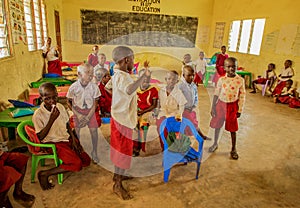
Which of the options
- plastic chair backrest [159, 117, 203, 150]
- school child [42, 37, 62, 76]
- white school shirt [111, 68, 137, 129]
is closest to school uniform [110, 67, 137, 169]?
white school shirt [111, 68, 137, 129]

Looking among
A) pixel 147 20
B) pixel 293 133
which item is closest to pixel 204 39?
pixel 147 20

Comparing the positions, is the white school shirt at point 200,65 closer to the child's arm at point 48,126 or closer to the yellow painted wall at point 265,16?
A: the yellow painted wall at point 265,16

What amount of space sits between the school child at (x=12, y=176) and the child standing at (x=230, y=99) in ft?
6.67

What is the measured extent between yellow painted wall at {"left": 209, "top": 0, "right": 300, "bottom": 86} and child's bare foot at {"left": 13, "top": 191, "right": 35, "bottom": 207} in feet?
19.3

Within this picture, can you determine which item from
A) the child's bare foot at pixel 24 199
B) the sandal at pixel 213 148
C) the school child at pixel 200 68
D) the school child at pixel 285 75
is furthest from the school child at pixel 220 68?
the child's bare foot at pixel 24 199

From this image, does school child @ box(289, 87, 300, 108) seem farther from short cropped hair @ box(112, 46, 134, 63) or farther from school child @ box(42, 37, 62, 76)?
school child @ box(42, 37, 62, 76)

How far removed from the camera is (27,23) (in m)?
4.11

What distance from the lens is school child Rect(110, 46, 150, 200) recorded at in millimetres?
1700

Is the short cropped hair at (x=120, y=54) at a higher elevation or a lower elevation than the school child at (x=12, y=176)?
higher

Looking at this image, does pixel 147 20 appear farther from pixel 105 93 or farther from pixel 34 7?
pixel 105 93

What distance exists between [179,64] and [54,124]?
7.73 m

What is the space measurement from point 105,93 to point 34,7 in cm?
270

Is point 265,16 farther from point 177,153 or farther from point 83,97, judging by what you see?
point 83,97

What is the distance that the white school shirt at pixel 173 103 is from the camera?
2297 millimetres
